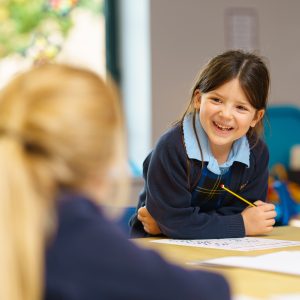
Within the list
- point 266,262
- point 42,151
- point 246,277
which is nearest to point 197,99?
point 266,262

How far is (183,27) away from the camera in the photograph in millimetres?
3457

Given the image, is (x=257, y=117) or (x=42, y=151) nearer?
(x=42, y=151)

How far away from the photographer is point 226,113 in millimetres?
1778

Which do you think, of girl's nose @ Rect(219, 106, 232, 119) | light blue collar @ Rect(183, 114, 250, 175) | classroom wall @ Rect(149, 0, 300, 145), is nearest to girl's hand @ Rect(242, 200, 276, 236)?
light blue collar @ Rect(183, 114, 250, 175)

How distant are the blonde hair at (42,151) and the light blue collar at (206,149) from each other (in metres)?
0.97

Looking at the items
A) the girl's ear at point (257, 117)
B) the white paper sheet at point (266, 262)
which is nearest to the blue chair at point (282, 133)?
the girl's ear at point (257, 117)

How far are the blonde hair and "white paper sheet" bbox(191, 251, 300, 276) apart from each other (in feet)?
1.66

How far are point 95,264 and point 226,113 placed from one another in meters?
1.10

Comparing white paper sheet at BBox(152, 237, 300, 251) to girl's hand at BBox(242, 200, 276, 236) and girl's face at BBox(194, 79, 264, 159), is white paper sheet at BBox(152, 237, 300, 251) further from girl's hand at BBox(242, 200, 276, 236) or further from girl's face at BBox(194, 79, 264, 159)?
girl's face at BBox(194, 79, 264, 159)

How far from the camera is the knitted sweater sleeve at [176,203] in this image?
1705mm

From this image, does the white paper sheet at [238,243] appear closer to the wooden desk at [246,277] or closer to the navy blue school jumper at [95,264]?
the wooden desk at [246,277]

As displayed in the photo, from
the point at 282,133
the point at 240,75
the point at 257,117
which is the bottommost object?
the point at 282,133

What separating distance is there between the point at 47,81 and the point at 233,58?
112 centimetres

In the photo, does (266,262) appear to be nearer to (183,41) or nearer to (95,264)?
(95,264)
